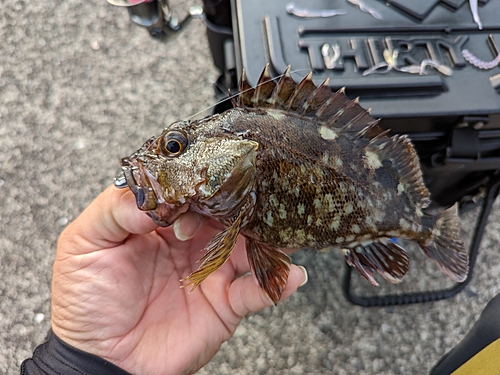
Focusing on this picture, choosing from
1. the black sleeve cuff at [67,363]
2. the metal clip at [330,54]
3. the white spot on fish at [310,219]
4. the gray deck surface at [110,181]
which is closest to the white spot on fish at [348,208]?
the white spot on fish at [310,219]

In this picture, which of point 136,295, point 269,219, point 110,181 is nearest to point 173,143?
point 269,219

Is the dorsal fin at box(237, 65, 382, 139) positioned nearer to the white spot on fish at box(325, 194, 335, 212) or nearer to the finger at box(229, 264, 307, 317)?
the white spot on fish at box(325, 194, 335, 212)

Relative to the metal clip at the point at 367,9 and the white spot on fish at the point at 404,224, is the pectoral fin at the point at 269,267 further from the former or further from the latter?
the metal clip at the point at 367,9

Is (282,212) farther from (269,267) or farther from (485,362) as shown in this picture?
(485,362)

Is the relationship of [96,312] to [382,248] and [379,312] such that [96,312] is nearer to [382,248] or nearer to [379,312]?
[382,248]

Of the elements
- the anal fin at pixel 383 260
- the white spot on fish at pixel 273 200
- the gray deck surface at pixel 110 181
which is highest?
the white spot on fish at pixel 273 200

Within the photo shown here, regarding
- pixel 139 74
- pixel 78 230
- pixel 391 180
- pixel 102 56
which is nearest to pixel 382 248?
pixel 391 180
